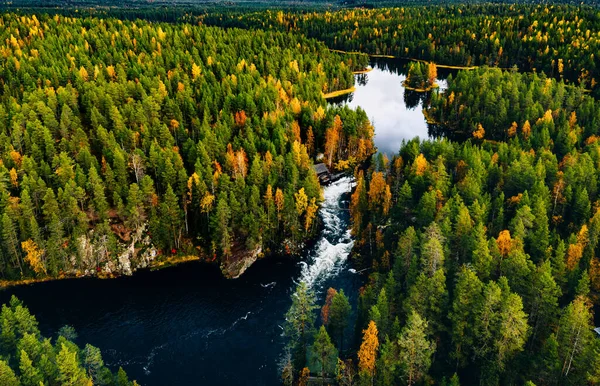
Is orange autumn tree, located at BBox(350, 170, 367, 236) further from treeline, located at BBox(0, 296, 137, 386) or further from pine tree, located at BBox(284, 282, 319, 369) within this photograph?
treeline, located at BBox(0, 296, 137, 386)

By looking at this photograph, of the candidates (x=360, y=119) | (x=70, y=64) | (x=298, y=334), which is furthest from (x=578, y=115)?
(x=70, y=64)

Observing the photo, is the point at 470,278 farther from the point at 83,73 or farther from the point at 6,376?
the point at 83,73

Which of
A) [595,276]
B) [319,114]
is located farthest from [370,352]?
[319,114]

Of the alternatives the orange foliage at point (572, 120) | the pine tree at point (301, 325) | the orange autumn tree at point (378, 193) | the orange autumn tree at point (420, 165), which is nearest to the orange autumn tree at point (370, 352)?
the pine tree at point (301, 325)

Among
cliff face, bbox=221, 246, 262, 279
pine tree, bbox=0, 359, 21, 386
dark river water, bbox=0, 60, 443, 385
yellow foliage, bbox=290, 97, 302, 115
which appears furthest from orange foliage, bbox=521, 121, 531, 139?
pine tree, bbox=0, 359, 21, 386

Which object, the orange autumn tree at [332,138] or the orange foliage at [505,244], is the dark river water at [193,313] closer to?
the orange foliage at [505,244]

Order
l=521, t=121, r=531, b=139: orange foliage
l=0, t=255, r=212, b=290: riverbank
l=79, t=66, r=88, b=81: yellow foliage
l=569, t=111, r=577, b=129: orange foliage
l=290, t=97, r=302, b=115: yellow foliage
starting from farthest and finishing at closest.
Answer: l=79, t=66, r=88, b=81: yellow foliage
l=290, t=97, r=302, b=115: yellow foliage
l=569, t=111, r=577, b=129: orange foliage
l=521, t=121, r=531, b=139: orange foliage
l=0, t=255, r=212, b=290: riverbank

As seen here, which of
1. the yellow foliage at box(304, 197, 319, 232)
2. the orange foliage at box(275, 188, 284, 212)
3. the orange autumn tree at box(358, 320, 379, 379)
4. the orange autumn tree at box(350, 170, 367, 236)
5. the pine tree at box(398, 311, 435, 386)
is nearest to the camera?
the pine tree at box(398, 311, 435, 386)
